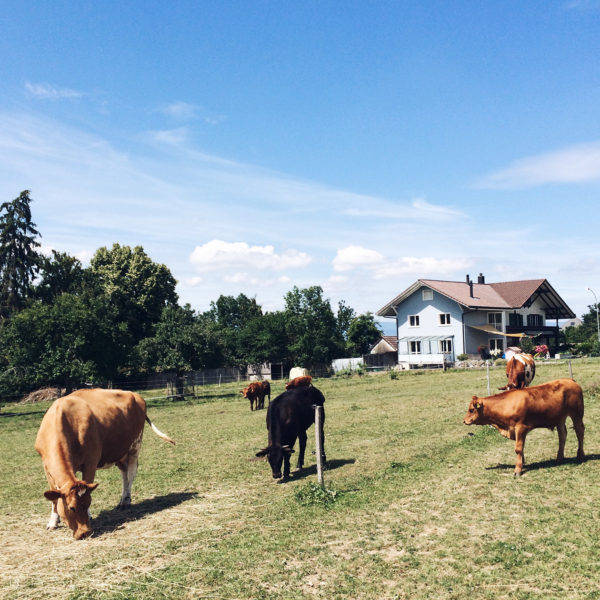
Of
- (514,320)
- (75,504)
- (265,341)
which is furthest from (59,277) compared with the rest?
(75,504)

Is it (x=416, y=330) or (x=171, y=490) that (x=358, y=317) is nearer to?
(x=416, y=330)

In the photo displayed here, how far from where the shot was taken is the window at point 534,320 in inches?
2470

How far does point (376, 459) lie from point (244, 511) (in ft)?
14.6

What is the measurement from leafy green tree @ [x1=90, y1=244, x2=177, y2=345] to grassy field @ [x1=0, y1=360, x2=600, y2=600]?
50327mm

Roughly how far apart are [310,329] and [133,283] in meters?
21.6

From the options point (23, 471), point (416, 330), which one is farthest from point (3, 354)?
point (416, 330)

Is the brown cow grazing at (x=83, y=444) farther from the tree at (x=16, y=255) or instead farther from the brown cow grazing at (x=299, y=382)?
the tree at (x=16, y=255)

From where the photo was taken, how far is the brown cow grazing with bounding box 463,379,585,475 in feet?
35.2

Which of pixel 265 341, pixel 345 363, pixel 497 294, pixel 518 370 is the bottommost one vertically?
pixel 345 363

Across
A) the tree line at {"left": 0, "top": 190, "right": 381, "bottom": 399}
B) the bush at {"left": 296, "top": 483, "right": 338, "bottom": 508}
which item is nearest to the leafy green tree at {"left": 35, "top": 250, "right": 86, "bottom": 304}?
the tree line at {"left": 0, "top": 190, "right": 381, "bottom": 399}

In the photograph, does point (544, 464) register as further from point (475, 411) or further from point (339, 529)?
point (339, 529)

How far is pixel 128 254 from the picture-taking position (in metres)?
66.1

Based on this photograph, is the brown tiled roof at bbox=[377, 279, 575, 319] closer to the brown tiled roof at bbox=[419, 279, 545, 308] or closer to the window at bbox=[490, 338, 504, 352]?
the brown tiled roof at bbox=[419, 279, 545, 308]

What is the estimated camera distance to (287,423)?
12.0m
